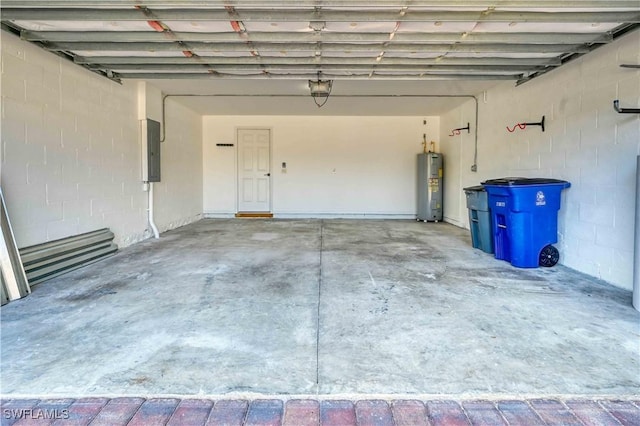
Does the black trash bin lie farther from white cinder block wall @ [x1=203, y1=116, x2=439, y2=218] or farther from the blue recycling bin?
white cinder block wall @ [x1=203, y1=116, x2=439, y2=218]

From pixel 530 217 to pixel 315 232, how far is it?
150 inches

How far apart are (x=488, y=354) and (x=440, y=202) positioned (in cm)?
670

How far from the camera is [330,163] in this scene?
364 inches

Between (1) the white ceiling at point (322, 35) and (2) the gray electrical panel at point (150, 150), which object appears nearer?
(1) the white ceiling at point (322, 35)

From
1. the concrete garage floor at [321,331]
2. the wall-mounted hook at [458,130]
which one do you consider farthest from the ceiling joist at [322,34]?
the wall-mounted hook at [458,130]

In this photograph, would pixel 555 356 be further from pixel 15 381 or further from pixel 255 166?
pixel 255 166

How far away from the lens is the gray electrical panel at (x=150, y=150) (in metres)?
5.91

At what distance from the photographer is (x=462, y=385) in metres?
1.77

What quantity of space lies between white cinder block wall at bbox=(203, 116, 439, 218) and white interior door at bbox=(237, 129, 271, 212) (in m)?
0.14

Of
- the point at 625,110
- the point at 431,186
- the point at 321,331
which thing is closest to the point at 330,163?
the point at 431,186

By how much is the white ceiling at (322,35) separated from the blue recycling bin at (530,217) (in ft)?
4.65

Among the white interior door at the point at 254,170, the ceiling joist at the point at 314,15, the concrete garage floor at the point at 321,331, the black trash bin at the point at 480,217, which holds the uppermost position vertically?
the ceiling joist at the point at 314,15

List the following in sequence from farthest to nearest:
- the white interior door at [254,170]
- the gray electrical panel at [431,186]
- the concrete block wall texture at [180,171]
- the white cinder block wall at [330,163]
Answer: the white interior door at [254,170], the white cinder block wall at [330,163], the gray electrical panel at [431,186], the concrete block wall texture at [180,171]

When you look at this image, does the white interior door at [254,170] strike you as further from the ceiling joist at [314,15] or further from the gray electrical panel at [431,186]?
the ceiling joist at [314,15]
